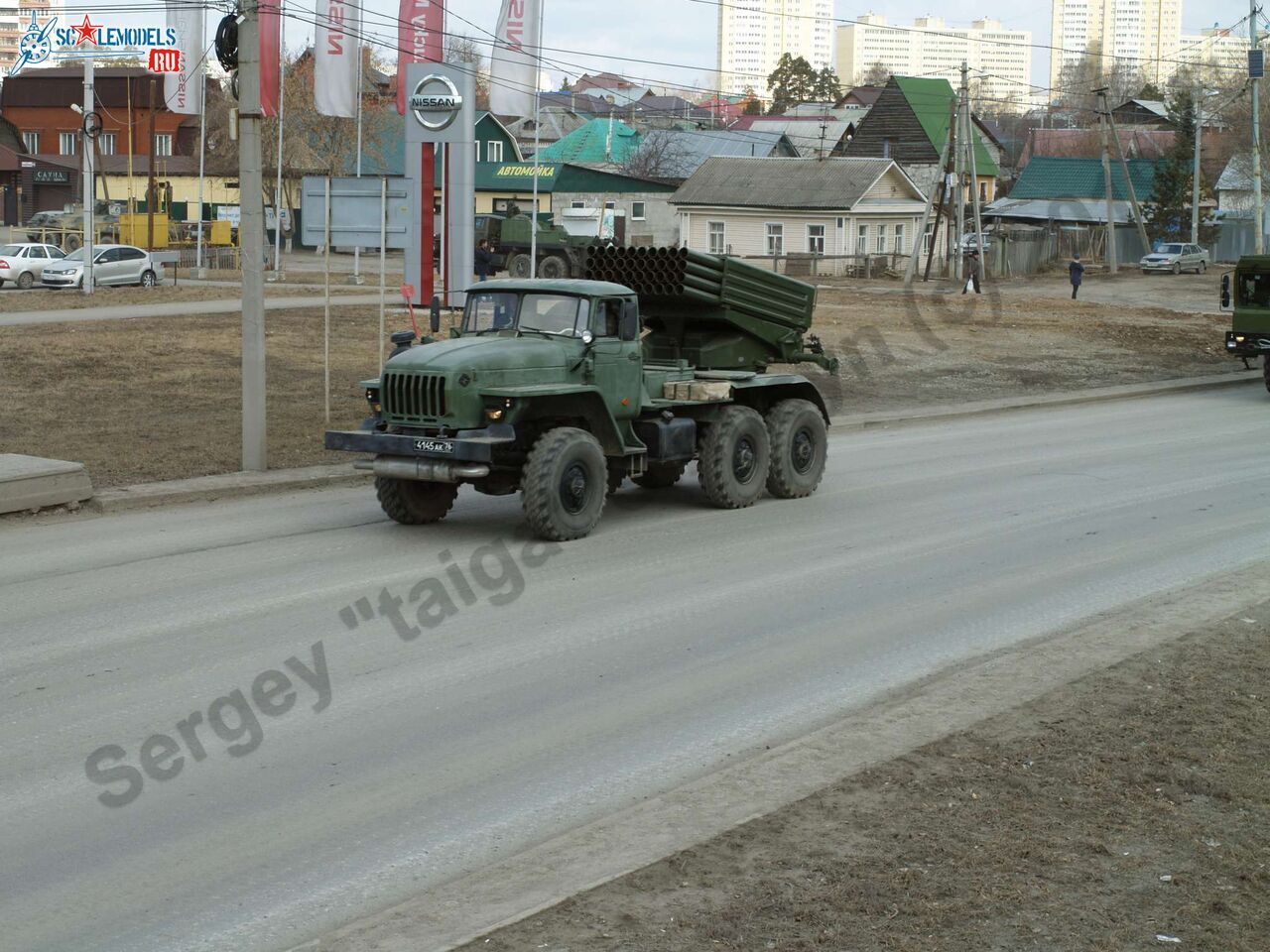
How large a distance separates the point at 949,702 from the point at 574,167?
70097mm

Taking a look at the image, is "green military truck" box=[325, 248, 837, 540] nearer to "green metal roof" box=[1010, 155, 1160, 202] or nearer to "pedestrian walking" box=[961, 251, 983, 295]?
"pedestrian walking" box=[961, 251, 983, 295]

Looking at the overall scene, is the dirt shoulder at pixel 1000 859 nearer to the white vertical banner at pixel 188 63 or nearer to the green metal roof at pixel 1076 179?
the white vertical banner at pixel 188 63

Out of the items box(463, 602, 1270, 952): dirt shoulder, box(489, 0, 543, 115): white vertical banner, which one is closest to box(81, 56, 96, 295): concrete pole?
box(489, 0, 543, 115): white vertical banner

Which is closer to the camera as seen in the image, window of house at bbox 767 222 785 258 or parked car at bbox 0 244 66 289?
parked car at bbox 0 244 66 289

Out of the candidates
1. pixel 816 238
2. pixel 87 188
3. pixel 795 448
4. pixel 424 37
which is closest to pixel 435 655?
pixel 795 448

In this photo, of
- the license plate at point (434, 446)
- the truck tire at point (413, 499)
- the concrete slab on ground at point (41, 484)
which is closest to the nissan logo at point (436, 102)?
the concrete slab on ground at point (41, 484)

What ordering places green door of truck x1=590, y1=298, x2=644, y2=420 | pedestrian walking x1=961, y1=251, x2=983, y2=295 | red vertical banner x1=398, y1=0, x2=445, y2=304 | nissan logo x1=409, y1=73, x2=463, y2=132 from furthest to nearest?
1. pedestrian walking x1=961, y1=251, x2=983, y2=295
2. red vertical banner x1=398, y1=0, x2=445, y2=304
3. nissan logo x1=409, y1=73, x2=463, y2=132
4. green door of truck x1=590, y1=298, x2=644, y2=420

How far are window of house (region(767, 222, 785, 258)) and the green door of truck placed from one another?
59.1 metres

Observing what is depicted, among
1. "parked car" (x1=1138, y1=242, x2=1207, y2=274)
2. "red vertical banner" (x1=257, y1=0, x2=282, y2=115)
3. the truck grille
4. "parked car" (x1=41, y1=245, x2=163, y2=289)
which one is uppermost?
"red vertical banner" (x1=257, y1=0, x2=282, y2=115)

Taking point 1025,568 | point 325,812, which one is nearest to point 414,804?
point 325,812

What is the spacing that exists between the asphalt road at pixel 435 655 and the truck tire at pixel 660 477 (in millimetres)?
172

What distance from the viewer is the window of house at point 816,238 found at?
7131 cm

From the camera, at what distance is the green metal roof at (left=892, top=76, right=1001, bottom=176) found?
308 feet

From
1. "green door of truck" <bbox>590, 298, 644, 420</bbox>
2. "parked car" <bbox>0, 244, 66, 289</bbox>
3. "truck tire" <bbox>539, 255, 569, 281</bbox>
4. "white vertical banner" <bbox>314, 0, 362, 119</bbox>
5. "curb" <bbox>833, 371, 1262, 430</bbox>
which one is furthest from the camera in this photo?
"truck tire" <bbox>539, 255, 569, 281</bbox>
